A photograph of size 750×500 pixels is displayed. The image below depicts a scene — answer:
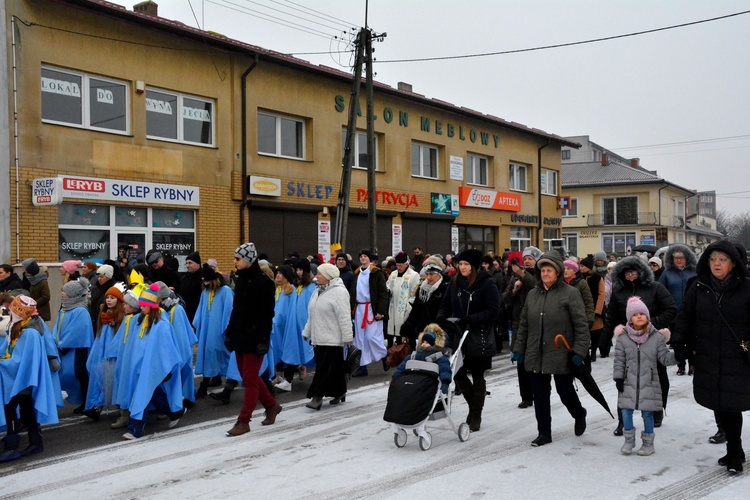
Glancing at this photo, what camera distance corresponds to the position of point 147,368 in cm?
746

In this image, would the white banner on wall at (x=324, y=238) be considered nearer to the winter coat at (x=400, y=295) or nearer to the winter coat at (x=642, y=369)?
the winter coat at (x=400, y=295)

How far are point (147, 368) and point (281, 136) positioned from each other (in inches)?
554

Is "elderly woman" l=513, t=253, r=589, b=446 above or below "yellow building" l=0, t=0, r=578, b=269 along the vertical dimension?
below

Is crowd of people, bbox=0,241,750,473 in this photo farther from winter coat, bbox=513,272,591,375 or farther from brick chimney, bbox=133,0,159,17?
brick chimney, bbox=133,0,159,17

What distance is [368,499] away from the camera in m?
5.34

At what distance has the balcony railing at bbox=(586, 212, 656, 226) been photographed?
59162mm

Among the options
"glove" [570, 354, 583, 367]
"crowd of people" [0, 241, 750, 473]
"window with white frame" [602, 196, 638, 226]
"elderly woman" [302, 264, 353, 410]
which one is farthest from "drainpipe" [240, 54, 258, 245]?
"window with white frame" [602, 196, 638, 226]

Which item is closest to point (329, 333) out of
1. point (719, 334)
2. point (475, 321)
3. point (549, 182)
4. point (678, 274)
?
point (475, 321)

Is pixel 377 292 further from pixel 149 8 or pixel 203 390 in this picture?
pixel 149 8

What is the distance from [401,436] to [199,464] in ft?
6.14

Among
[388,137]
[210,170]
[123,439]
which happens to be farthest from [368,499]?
[388,137]

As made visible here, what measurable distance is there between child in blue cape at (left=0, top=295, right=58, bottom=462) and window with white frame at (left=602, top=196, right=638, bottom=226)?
58434 millimetres

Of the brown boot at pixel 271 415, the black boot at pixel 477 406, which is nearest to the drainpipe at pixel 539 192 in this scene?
the black boot at pixel 477 406

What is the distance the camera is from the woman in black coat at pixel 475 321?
24.7 ft
